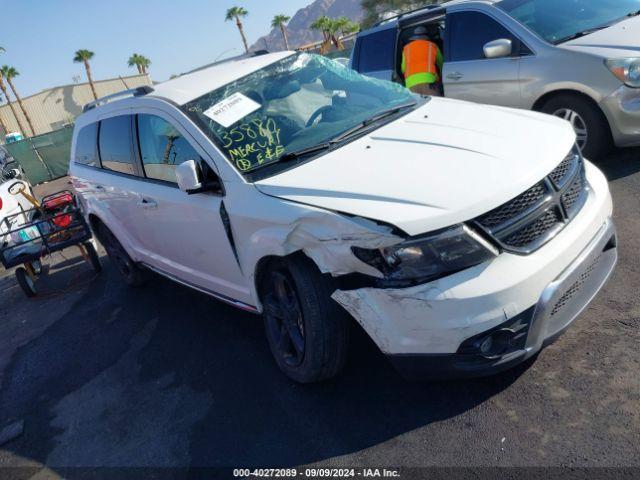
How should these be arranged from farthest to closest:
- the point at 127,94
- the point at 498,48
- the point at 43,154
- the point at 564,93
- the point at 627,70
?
1. the point at 43,154
2. the point at 498,48
3. the point at 564,93
4. the point at 627,70
5. the point at 127,94

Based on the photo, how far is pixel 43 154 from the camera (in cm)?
1909

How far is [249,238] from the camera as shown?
2885 millimetres

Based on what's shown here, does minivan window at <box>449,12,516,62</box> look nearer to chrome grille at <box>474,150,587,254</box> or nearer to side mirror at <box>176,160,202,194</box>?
chrome grille at <box>474,150,587,254</box>

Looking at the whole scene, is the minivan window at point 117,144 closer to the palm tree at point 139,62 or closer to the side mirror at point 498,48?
the side mirror at point 498,48

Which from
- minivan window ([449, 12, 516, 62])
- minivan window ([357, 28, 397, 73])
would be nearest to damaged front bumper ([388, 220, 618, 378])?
minivan window ([449, 12, 516, 62])

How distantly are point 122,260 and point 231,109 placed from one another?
2.85 meters

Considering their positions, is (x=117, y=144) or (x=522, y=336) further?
(x=117, y=144)

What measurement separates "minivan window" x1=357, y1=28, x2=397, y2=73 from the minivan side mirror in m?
4.70

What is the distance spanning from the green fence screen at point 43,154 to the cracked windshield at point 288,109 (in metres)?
17.7

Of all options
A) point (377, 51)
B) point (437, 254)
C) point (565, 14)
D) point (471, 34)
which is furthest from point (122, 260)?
point (565, 14)

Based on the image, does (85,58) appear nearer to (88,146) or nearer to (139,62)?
(139,62)

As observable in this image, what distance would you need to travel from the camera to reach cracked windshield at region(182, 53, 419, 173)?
3.05 m

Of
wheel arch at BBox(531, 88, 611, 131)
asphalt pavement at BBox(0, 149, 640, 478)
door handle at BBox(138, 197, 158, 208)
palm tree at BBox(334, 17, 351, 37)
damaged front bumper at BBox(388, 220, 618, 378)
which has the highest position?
palm tree at BBox(334, 17, 351, 37)

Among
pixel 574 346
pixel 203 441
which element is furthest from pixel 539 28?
pixel 203 441
